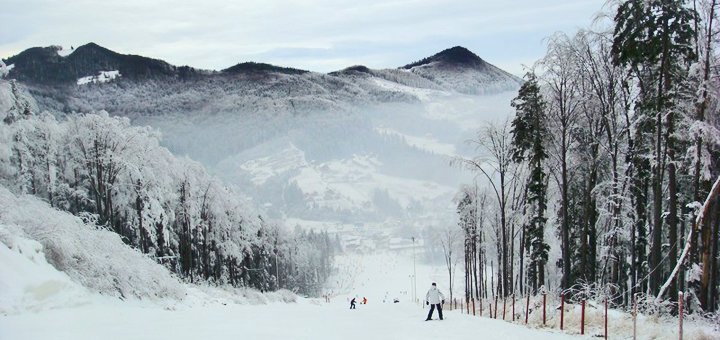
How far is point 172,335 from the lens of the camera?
13.5m

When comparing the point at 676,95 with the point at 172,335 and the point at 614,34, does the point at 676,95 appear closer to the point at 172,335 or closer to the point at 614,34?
the point at 614,34

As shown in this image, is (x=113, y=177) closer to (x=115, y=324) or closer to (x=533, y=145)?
(x=533, y=145)

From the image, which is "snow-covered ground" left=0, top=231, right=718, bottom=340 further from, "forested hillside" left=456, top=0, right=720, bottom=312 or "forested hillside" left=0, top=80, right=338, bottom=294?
"forested hillside" left=0, top=80, right=338, bottom=294

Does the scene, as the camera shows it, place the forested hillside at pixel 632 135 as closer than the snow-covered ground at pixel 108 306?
No

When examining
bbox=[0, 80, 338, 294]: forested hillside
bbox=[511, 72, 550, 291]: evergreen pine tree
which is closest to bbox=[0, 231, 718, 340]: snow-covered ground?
bbox=[511, 72, 550, 291]: evergreen pine tree

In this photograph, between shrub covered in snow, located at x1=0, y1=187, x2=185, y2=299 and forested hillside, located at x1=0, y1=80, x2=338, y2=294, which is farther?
forested hillside, located at x1=0, y1=80, x2=338, y2=294

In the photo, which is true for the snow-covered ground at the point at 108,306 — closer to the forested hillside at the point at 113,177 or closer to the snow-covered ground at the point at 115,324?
the snow-covered ground at the point at 115,324

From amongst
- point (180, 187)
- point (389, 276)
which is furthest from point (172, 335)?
point (389, 276)

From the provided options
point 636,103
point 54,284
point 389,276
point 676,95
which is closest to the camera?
point 54,284

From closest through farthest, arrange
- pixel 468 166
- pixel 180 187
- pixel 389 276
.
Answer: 1. pixel 468 166
2. pixel 180 187
3. pixel 389 276

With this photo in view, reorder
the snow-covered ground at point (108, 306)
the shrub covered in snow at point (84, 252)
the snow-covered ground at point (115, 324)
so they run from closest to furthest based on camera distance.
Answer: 1. the snow-covered ground at point (115, 324)
2. the snow-covered ground at point (108, 306)
3. the shrub covered in snow at point (84, 252)

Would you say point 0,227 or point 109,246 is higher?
point 0,227

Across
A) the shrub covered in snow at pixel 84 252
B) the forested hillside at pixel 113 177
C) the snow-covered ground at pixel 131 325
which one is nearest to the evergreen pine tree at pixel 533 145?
the snow-covered ground at pixel 131 325

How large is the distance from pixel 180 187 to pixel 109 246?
31555 millimetres
